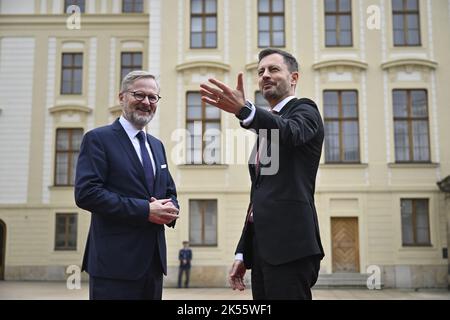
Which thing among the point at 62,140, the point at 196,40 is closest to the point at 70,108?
the point at 62,140

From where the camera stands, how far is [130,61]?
23531 mm

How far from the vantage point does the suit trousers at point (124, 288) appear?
10.5 feet

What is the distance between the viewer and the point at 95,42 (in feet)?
77.2

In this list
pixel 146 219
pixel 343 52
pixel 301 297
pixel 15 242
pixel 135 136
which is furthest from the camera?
pixel 15 242

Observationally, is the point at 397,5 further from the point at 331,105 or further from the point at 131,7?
the point at 131,7

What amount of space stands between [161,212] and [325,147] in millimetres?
17617

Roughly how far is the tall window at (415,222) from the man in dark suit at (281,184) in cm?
1773

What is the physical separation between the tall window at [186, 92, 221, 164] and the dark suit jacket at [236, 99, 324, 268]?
16860 mm

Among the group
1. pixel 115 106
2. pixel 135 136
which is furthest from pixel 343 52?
pixel 135 136

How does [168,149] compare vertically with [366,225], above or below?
above

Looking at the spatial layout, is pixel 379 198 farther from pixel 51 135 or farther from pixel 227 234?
pixel 51 135

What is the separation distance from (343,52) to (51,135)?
1244cm

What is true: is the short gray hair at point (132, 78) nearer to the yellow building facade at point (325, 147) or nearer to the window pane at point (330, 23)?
the yellow building facade at point (325, 147)

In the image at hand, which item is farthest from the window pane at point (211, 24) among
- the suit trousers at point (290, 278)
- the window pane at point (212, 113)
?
the suit trousers at point (290, 278)
